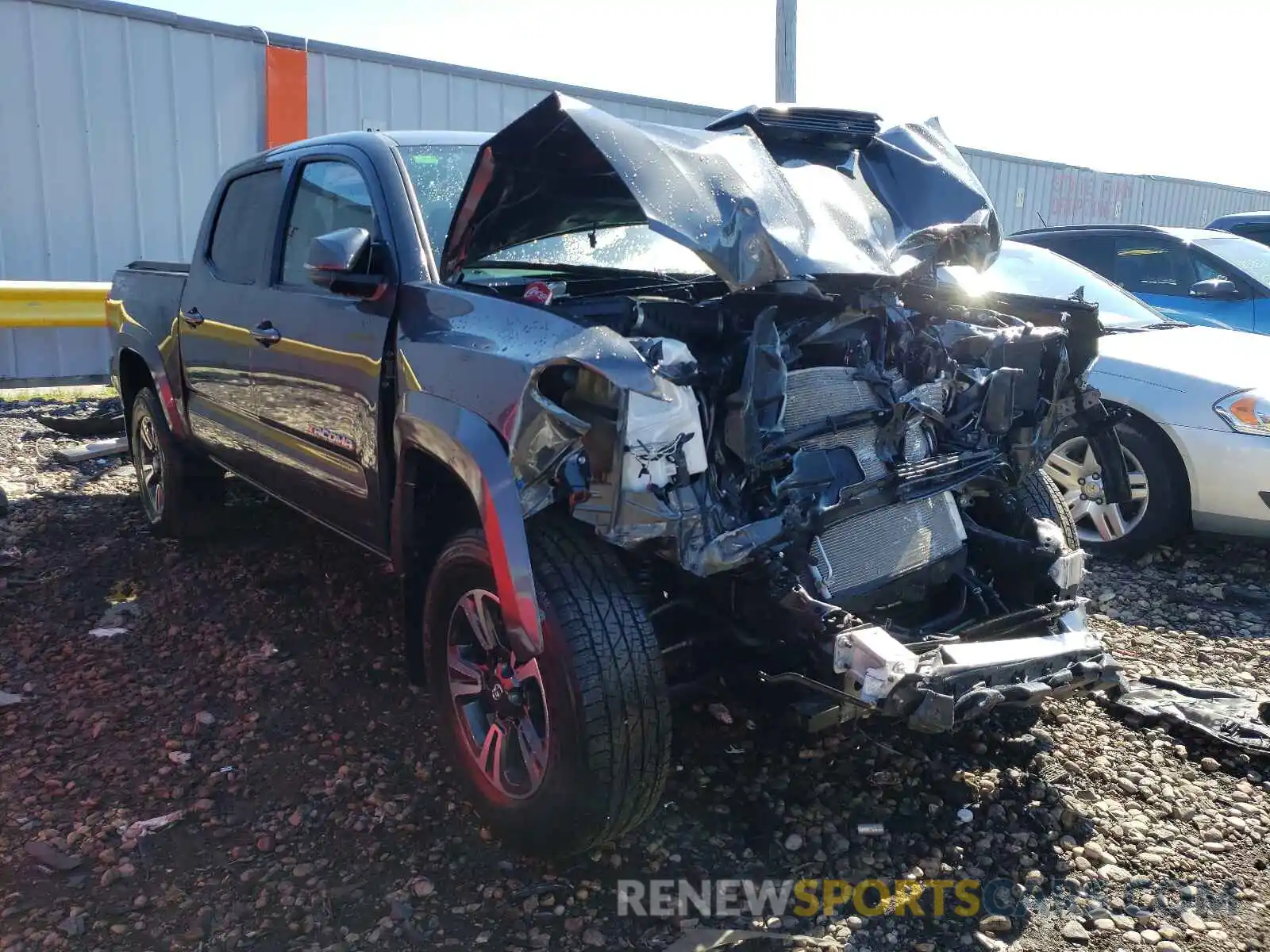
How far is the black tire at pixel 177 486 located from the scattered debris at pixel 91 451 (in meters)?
1.83

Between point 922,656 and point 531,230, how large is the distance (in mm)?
1781

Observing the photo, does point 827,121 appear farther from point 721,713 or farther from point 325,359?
point 721,713

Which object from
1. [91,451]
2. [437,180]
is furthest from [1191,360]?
[91,451]

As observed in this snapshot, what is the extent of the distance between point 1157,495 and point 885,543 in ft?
9.02

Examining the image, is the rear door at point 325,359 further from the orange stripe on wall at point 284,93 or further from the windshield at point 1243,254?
the windshield at point 1243,254

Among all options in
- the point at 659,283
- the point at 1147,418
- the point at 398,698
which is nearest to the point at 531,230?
the point at 659,283

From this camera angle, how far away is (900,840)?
281 cm

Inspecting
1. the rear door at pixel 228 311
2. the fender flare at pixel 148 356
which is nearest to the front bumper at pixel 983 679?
the rear door at pixel 228 311

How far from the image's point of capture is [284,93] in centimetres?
957

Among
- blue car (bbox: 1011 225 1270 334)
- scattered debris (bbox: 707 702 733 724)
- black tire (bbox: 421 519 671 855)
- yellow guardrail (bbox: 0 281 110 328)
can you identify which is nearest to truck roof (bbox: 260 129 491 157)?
black tire (bbox: 421 519 671 855)

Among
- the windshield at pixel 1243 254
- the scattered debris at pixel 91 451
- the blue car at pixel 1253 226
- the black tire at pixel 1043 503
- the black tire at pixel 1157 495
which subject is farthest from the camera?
the blue car at pixel 1253 226

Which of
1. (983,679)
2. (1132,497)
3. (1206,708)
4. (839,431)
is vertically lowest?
(1206,708)

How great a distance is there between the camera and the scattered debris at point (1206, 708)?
3.29m

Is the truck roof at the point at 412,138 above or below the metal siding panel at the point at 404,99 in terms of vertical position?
below
